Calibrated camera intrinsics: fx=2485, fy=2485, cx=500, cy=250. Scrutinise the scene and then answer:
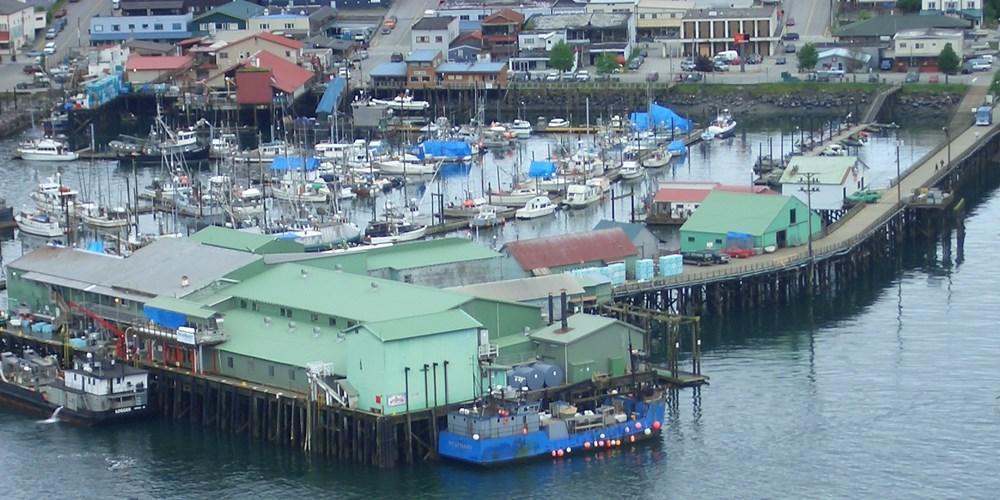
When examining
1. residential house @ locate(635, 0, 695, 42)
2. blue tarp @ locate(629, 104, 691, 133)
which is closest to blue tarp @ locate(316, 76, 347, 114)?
blue tarp @ locate(629, 104, 691, 133)

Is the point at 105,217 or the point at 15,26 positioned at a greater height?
the point at 15,26

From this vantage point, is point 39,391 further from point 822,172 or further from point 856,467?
point 822,172

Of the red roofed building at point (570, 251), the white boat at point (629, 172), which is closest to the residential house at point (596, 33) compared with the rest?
the white boat at point (629, 172)

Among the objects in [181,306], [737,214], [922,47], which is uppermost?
[922,47]

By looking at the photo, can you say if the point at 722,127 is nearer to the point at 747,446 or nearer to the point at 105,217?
the point at 105,217

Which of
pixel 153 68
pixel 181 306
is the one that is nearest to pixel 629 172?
pixel 153 68

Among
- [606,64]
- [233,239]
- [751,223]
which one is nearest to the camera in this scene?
[233,239]

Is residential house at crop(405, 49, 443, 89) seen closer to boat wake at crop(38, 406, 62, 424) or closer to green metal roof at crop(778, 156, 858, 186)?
green metal roof at crop(778, 156, 858, 186)
